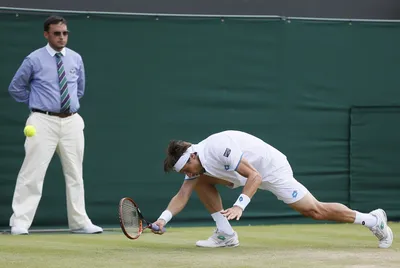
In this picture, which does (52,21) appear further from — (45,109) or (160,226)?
(160,226)

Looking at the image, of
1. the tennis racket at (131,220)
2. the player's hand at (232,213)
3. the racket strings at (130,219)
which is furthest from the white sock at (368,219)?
the racket strings at (130,219)

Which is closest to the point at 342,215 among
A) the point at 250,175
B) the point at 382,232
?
the point at 382,232

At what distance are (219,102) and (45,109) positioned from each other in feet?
7.22

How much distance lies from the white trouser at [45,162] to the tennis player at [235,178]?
197 centimetres

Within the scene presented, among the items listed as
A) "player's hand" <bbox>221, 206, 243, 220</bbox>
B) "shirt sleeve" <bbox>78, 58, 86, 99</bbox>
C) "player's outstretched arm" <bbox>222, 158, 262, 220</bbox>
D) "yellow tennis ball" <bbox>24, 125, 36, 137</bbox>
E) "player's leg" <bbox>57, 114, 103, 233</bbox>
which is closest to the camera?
"player's hand" <bbox>221, 206, 243, 220</bbox>

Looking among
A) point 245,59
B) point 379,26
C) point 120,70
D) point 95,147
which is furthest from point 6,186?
point 379,26

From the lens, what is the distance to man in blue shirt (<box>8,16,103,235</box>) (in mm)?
9328

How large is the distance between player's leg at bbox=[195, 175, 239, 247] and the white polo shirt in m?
0.17

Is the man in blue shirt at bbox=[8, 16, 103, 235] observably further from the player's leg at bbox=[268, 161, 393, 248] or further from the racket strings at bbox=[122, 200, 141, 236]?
the player's leg at bbox=[268, 161, 393, 248]

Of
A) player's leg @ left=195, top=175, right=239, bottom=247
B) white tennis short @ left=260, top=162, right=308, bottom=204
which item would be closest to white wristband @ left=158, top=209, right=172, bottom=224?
player's leg @ left=195, top=175, right=239, bottom=247

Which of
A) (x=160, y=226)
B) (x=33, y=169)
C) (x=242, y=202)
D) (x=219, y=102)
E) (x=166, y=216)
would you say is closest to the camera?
(x=242, y=202)

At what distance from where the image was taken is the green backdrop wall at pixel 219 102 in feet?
33.9

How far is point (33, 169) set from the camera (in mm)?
9375

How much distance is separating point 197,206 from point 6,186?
203 cm
